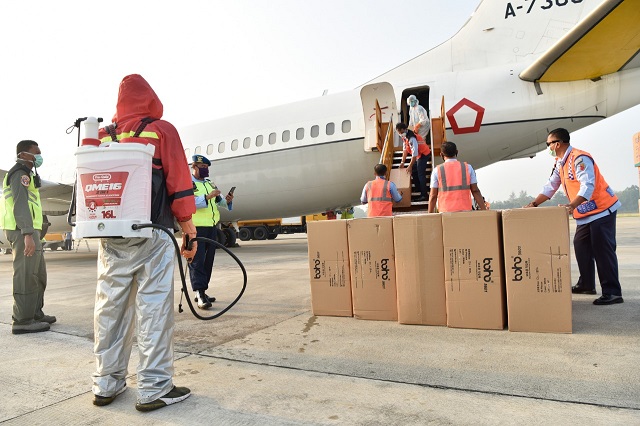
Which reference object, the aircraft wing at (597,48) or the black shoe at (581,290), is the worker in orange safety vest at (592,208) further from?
the aircraft wing at (597,48)

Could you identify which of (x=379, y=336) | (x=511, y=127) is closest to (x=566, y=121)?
(x=511, y=127)

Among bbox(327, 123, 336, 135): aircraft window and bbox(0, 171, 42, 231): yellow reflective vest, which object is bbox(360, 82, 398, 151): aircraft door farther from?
bbox(0, 171, 42, 231): yellow reflective vest

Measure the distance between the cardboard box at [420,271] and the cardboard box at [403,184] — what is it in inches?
175

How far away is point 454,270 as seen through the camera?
134 inches

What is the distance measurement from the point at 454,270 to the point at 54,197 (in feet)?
43.0

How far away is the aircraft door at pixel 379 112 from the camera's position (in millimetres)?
9594

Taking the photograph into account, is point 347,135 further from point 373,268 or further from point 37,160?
point 37,160

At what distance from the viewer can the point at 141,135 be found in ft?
7.75

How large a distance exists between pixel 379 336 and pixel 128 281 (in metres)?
1.92

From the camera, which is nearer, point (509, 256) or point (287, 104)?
point (509, 256)

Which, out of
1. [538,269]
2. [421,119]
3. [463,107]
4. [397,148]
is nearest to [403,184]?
[421,119]

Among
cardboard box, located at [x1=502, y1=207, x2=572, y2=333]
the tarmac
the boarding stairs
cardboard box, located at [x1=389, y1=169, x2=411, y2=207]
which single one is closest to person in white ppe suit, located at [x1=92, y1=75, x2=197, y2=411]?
the tarmac

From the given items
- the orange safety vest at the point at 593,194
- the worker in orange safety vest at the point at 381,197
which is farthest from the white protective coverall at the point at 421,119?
the orange safety vest at the point at 593,194

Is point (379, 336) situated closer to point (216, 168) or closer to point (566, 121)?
point (566, 121)
